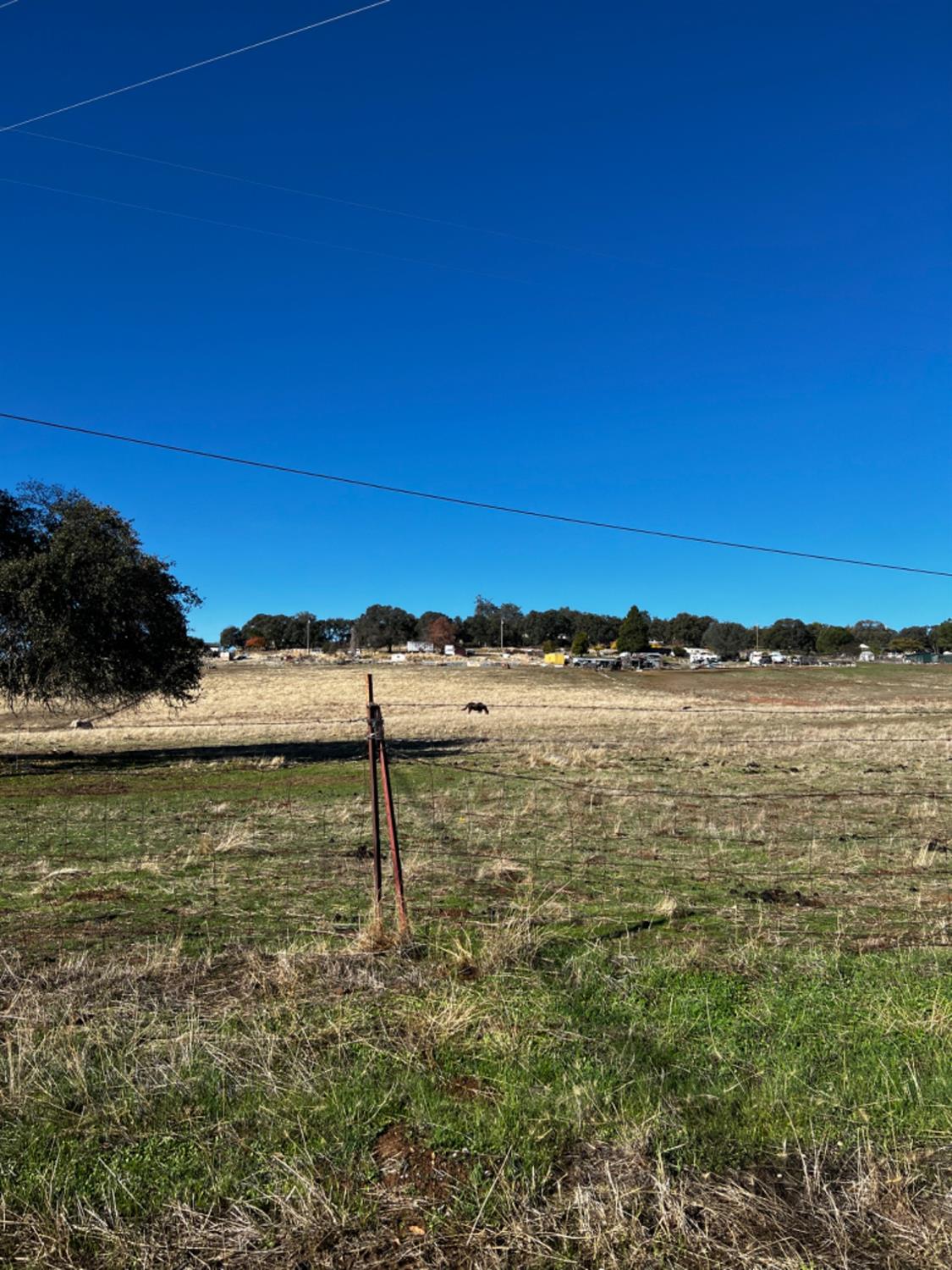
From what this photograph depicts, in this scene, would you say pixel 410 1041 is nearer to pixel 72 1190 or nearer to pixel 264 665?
pixel 72 1190

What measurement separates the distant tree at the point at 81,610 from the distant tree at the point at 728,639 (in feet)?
495

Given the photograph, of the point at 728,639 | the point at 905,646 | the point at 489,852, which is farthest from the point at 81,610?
the point at 905,646

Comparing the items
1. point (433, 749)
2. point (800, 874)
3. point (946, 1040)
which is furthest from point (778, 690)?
point (946, 1040)

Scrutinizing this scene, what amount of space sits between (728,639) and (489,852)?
540ft

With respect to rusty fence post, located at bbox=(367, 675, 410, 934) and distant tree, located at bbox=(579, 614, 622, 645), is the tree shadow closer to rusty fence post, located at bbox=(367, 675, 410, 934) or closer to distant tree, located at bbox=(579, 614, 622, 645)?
rusty fence post, located at bbox=(367, 675, 410, 934)

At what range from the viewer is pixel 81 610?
23156mm

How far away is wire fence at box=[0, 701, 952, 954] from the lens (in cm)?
823

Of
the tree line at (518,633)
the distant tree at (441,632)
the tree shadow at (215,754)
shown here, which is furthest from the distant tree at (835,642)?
the tree shadow at (215,754)

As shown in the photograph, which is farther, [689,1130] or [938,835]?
[938,835]

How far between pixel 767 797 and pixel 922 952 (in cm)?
1094

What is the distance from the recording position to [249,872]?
10.5 m

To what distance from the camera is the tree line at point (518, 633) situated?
529 feet

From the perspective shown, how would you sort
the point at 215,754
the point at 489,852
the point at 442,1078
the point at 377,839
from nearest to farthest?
the point at 442,1078 → the point at 377,839 → the point at 489,852 → the point at 215,754

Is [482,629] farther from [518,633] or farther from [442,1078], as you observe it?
[442,1078]
